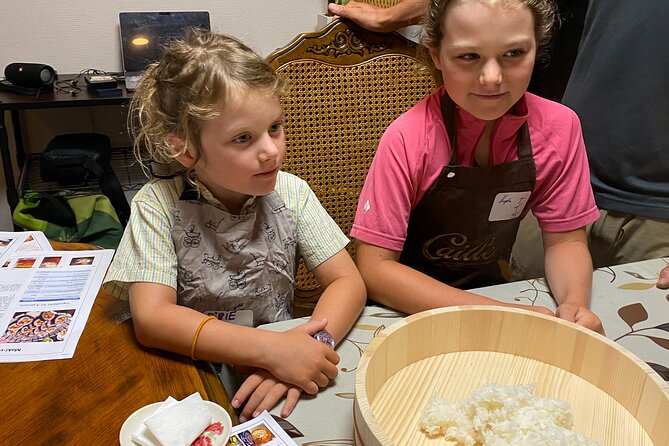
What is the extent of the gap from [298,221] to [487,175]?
1.22 ft

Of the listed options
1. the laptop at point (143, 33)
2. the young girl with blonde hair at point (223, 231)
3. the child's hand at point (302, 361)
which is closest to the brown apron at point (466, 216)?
the young girl with blonde hair at point (223, 231)

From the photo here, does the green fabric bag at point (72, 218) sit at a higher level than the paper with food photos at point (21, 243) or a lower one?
lower

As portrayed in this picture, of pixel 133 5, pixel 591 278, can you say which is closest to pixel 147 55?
pixel 133 5

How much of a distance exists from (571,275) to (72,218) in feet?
6.89

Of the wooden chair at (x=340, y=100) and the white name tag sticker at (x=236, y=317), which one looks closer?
the white name tag sticker at (x=236, y=317)

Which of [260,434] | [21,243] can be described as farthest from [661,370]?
[21,243]

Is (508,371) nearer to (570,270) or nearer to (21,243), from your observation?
(570,270)

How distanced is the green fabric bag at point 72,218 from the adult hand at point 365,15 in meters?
1.46

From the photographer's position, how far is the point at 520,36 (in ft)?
3.39

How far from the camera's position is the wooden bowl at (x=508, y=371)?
678mm

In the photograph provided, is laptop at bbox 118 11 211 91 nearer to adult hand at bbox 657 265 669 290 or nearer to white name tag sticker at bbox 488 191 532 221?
white name tag sticker at bbox 488 191 532 221

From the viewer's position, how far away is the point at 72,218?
2.50 metres

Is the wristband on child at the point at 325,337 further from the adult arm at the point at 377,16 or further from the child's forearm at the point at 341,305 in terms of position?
the adult arm at the point at 377,16

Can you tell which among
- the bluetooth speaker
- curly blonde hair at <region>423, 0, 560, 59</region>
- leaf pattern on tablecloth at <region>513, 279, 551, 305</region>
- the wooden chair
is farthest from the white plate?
the bluetooth speaker
